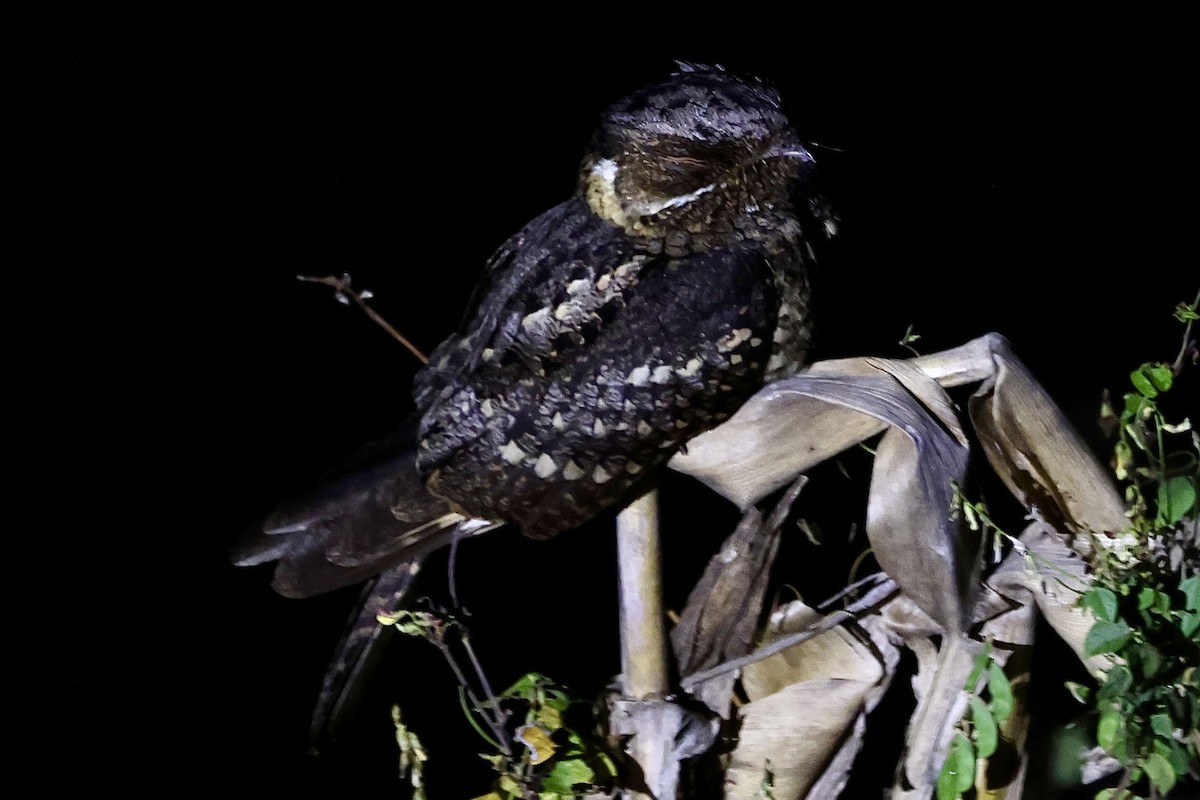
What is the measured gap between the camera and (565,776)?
1.00 m

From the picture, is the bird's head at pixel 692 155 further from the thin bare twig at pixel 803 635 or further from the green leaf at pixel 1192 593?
the green leaf at pixel 1192 593

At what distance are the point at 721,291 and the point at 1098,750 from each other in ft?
2.13

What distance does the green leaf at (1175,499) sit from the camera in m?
0.95

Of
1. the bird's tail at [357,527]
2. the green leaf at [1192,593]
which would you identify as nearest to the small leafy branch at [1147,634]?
the green leaf at [1192,593]

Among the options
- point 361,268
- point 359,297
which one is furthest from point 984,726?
point 361,268

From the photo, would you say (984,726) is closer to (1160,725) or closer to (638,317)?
(1160,725)

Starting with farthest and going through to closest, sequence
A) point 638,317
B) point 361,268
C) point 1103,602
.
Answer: point 361,268, point 638,317, point 1103,602

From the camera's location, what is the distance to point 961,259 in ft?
4.87

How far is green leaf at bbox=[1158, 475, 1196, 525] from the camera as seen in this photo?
3.13ft

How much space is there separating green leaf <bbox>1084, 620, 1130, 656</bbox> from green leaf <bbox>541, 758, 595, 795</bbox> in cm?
44

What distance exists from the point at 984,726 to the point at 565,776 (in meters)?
0.36

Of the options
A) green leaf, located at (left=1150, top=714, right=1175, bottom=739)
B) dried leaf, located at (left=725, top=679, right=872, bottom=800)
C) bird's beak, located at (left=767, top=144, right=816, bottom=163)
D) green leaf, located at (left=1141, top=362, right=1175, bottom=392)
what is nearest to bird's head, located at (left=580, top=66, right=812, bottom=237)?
bird's beak, located at (left=767, top=144, right=816, bottom=163)

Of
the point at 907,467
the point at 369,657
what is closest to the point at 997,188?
the point at 907,467

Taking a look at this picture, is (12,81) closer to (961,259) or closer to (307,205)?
(307,205)
